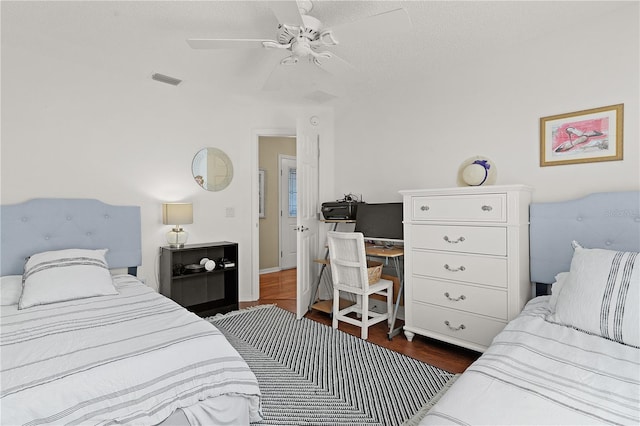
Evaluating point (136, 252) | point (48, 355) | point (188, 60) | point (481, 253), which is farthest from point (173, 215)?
point (481, 253)

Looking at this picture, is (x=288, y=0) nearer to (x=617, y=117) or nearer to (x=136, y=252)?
(x=617, y=117)

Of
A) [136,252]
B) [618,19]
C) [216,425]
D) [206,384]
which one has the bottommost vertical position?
[216,425]

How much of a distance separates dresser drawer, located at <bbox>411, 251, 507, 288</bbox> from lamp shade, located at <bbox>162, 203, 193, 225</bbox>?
2234mm

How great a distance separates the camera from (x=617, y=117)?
2.15 m

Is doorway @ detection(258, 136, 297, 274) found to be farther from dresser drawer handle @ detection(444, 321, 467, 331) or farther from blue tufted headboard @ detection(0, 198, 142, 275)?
dresser drawer handle @ detection(444, 321, 467, 331)

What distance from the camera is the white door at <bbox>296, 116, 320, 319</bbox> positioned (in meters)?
3.33

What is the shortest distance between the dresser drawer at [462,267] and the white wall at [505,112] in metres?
0.68

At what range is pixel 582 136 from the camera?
228cm

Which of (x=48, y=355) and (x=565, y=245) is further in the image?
(x=565, y=245)

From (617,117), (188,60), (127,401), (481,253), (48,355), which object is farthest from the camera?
(188,60)

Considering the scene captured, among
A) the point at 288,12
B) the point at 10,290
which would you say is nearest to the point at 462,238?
the point at 288,12

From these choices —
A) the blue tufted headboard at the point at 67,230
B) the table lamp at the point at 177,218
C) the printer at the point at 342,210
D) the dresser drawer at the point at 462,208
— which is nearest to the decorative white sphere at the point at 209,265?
the table lamp at the point at 177,218

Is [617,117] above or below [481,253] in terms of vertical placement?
above

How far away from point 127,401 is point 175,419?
211mm
